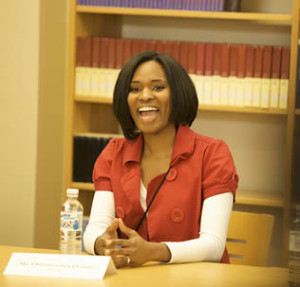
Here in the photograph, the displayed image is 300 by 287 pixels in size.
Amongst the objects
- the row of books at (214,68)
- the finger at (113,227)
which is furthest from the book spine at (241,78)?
the finger at (113,227)

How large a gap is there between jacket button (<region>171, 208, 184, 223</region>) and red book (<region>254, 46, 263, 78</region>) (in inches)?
56.1

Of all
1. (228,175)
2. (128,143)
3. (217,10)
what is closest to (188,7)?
(217,10)

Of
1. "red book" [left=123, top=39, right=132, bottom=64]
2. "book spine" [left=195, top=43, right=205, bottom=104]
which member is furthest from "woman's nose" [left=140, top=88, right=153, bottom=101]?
"red book" [left=123, top=39, right=132, bottom=64]

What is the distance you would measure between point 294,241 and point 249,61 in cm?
273

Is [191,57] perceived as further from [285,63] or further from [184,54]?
[285,63]

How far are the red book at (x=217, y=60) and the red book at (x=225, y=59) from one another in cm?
2

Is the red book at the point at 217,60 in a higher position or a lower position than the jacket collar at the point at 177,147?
higher

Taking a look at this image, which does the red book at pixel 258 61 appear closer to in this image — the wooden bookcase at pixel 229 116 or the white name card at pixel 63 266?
the wooden bookcase at pixel 229 116

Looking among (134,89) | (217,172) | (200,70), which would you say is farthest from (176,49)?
(217,172)

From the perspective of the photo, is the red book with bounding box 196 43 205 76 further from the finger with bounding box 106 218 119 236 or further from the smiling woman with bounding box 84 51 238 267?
the finger with bounding box 106 218 119 236

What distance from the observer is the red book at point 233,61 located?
290cm

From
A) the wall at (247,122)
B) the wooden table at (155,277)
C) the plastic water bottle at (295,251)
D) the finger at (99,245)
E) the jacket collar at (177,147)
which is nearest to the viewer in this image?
the plastic water bottle at (295,251)

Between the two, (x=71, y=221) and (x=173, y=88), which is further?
(x=173, y=88)

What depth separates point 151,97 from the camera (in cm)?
177
